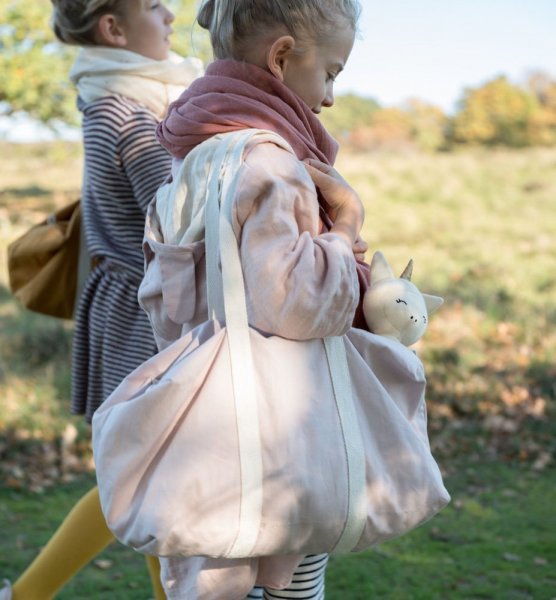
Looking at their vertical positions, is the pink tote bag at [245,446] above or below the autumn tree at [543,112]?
above

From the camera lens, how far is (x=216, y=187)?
5.79 feet

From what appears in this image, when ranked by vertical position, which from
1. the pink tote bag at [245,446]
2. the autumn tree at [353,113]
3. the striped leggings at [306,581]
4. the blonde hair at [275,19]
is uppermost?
the blonde hair at [275,19]

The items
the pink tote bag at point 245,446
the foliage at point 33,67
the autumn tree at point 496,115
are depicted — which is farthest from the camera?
the autumn tree at point 496,115

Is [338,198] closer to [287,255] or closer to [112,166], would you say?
[287,255]

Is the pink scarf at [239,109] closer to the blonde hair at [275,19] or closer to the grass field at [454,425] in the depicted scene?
the blonde hair at [275,19]

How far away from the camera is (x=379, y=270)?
1.96 m

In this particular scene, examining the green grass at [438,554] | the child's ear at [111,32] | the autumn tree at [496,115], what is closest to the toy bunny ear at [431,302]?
the child's ear at [111,32]

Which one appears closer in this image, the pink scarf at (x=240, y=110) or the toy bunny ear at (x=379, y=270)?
the pink scarf at (x=240, y=110)

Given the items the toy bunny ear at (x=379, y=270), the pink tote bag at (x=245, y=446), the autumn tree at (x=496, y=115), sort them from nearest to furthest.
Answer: the pink tote bag at (x=245, y=446) → the toy bunny ear at (x=379, y=270) → the autumn tree at (x=496, y=115)

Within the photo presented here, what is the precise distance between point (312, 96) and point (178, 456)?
0.79 meters

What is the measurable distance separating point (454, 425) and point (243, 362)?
165 inches

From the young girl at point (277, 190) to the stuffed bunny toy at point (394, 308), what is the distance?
0.08 metres

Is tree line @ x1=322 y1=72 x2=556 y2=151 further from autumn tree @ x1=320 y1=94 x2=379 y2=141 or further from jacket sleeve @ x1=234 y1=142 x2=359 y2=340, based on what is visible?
jacket sleeve @ x1=234 y1=142 x2=359 y2=340

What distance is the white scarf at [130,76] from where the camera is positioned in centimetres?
261
